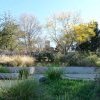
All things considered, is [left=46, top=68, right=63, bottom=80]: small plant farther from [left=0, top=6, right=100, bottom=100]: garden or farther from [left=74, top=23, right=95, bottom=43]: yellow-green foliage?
[left=74, top=23, right=95, bottom=43]: yellow-green foliage

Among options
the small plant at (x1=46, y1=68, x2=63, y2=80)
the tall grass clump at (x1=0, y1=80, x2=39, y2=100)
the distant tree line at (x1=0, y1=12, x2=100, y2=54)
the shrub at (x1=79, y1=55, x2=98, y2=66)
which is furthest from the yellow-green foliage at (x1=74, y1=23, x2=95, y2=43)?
the tall grass clump at (x1=0, y1=80, x2=39, y2=100)

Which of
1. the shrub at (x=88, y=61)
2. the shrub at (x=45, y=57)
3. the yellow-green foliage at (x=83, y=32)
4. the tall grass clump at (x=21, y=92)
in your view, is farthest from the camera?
the yellow-green foliage at (x=83, y=32)

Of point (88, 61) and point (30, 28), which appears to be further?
point (30, 28)

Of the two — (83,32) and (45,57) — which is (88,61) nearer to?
(45,57)

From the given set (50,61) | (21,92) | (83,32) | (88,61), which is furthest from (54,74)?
(83,32)

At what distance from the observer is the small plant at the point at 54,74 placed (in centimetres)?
1278

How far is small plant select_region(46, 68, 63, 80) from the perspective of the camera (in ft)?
41.9

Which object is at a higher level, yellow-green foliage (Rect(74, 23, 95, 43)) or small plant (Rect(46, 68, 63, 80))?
yellow-green foliage (Rect(74, 23, 95, 43))

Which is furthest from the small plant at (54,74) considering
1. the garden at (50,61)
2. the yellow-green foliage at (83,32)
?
the yellow-green foliage at (83,32)

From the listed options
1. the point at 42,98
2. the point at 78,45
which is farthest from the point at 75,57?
the point at 78,45

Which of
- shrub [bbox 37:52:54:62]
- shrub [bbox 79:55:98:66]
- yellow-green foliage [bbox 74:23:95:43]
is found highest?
yellow-green foliage [bbox 74:23:95:43]

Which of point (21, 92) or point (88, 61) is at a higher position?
point (88, 61)

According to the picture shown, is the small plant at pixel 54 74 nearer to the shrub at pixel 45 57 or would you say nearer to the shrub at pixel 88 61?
the shrub at pixel 88 61

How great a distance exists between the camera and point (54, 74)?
1289cm
